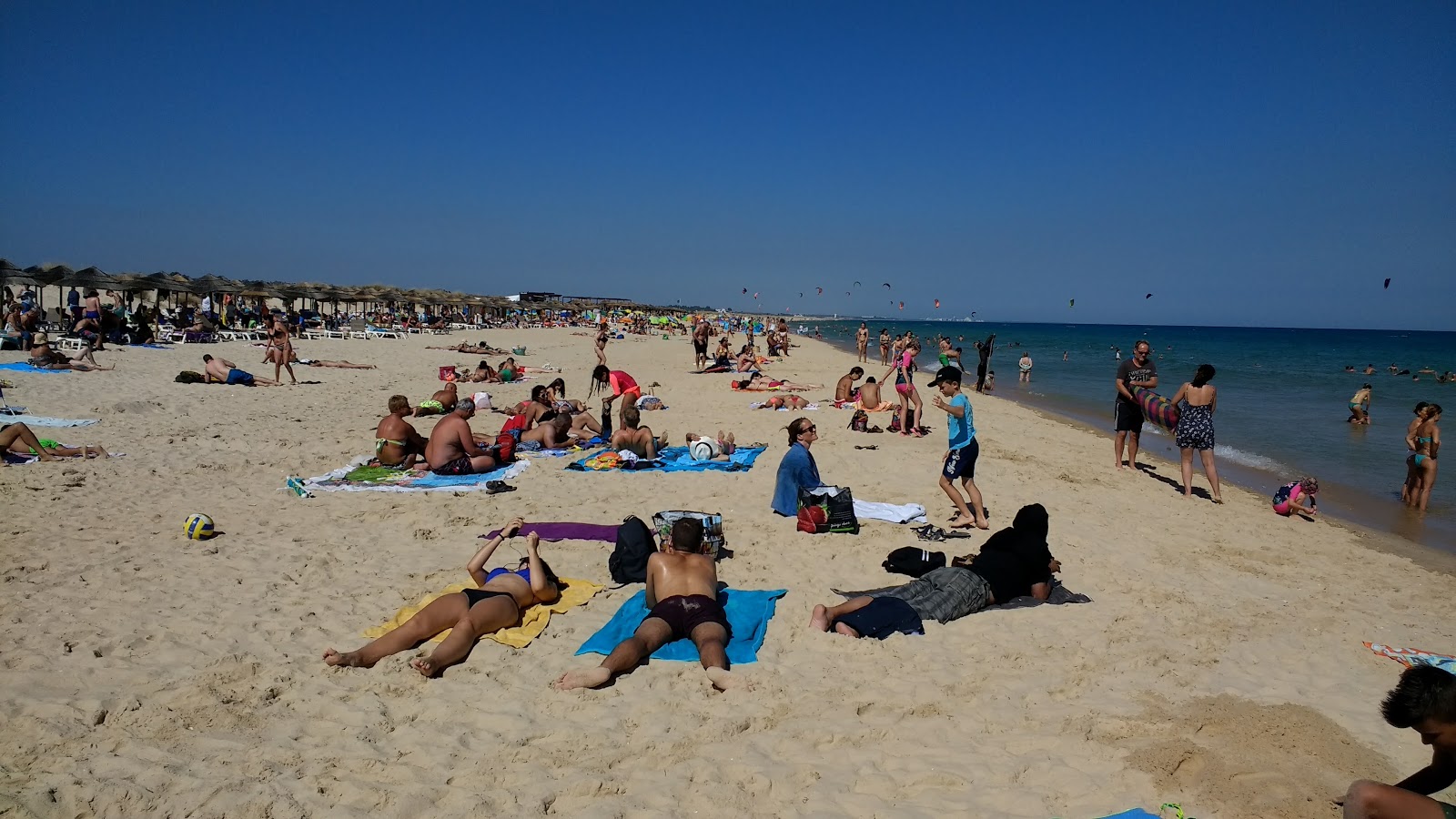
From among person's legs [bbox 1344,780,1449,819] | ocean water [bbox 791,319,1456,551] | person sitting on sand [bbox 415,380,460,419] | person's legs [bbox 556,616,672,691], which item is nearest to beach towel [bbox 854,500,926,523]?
person's legs [bbox 556,616,672,691]

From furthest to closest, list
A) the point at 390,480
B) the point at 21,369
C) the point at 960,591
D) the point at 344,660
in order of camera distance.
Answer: the point at 21,369 < the point at 390,480 < the point at 960,591 < the point at 344,660

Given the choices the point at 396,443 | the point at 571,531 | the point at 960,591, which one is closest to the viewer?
the point at 960,591

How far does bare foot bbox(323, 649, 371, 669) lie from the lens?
4.01 m

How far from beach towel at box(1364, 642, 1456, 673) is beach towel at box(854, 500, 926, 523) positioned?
131 inches

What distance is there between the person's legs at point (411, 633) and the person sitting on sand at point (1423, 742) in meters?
4.08

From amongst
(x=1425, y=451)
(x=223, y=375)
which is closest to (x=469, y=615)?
(x=1425, y=451)

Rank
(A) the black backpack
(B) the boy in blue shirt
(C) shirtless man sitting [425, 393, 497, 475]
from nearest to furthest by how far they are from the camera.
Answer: (A) the black backpack → (B) the boy in blue shirt → (C) shirtless man sitting [425, 393, 497, 475]

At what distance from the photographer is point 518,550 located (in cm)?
601

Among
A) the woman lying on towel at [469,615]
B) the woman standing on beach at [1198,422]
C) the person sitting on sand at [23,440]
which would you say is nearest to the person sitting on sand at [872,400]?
the woman standing on beach at [1198,422]

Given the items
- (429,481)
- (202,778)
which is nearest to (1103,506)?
(429,481)

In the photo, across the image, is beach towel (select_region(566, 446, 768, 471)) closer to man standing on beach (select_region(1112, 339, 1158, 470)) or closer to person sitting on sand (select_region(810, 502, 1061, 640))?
person sitting on sand (select_region(810, 502, 1061, 640))

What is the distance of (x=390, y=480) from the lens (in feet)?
26.0

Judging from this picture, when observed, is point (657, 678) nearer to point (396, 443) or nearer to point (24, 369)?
point (396, 443)

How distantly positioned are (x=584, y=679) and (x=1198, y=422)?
7653 mm
